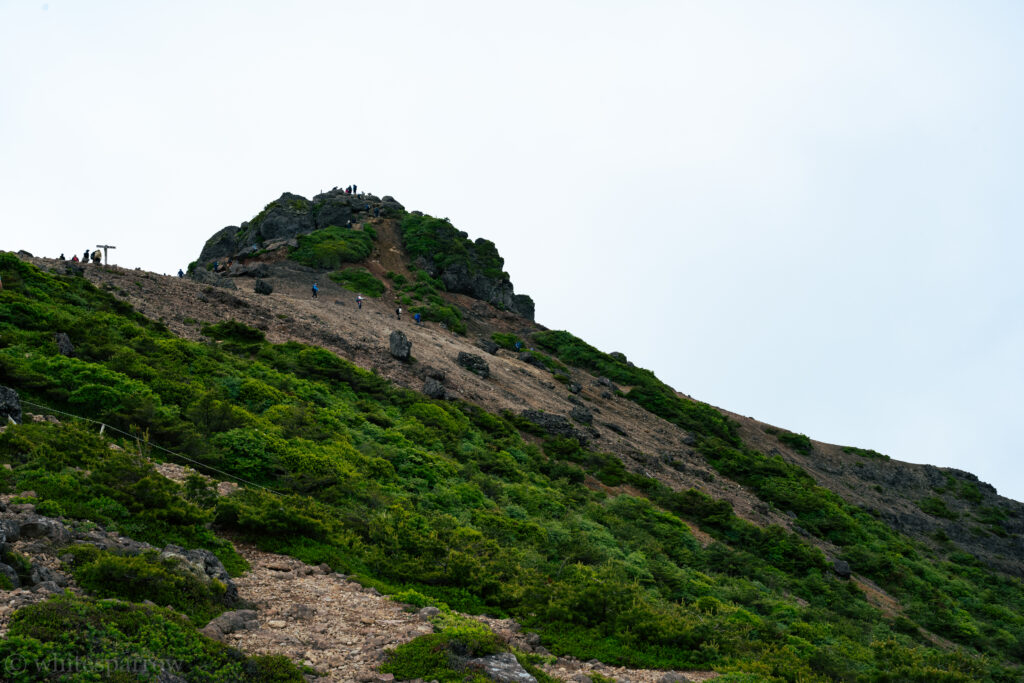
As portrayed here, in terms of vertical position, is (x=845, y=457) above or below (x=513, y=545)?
above

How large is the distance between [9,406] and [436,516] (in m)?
10.5

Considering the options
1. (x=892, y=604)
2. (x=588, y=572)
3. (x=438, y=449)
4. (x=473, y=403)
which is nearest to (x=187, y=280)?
(x=473, y=403)

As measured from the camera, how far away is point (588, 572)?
17031 mm

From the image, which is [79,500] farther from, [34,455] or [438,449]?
[438,449]

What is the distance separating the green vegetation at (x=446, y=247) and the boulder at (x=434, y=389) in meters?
38.8

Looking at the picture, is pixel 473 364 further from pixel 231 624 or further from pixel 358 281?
pixel 231 624

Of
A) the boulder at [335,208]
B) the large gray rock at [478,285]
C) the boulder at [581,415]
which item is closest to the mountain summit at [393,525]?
the boulder at [581,415]

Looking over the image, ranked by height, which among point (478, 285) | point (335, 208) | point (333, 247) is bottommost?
point (333, 247)

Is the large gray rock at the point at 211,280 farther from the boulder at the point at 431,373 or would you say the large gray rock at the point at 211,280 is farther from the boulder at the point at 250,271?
the boulder at the point at 431,373

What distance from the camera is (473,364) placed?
45.8m

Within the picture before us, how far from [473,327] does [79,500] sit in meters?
53.1

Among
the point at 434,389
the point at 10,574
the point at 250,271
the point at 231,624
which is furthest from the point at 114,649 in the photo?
the point at 250,271

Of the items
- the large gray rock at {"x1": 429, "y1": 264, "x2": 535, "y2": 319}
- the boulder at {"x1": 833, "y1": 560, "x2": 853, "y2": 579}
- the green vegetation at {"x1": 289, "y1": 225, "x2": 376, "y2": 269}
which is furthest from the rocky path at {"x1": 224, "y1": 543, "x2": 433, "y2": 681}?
the large gray rock at {"x1": 429, "y1": 264, "x2": 535, "y2": 319}

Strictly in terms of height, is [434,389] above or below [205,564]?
above
